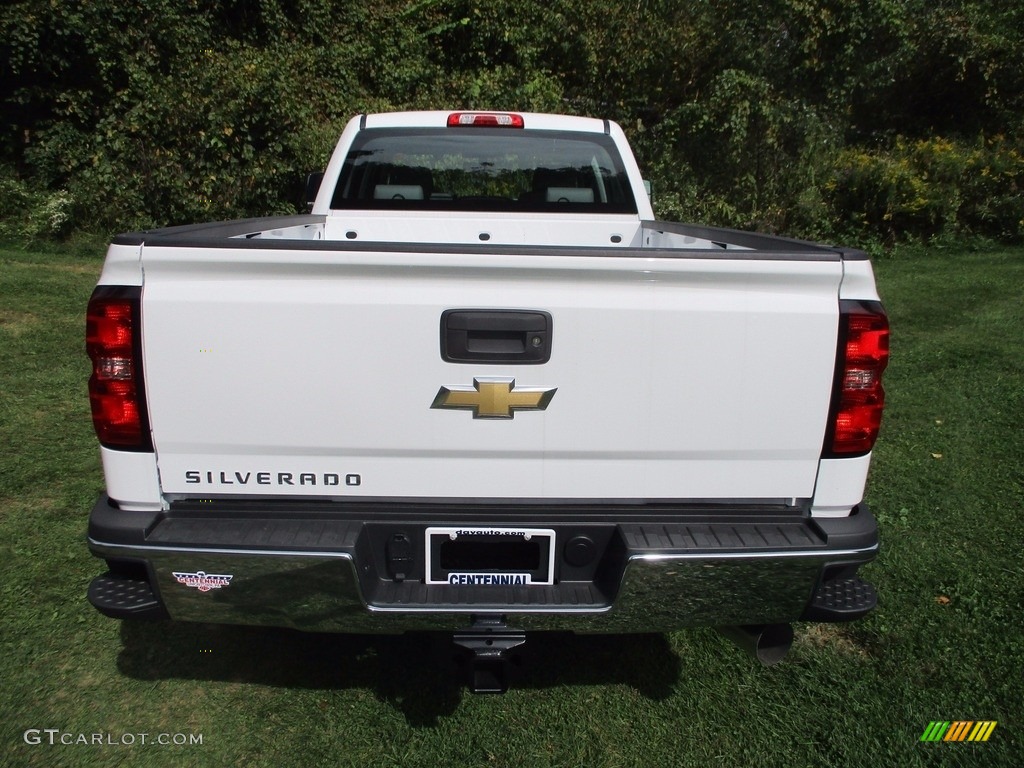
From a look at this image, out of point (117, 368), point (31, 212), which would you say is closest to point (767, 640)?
point (117, 368)

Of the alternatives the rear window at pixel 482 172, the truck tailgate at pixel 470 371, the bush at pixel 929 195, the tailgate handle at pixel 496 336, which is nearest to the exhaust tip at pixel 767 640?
the truck tailgate at pixel 470 371

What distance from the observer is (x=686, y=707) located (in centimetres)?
286

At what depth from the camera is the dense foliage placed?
36.2 feet

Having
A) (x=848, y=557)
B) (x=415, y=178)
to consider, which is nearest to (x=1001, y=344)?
Result: (x=415, y=178)

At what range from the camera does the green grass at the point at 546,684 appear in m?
2.65

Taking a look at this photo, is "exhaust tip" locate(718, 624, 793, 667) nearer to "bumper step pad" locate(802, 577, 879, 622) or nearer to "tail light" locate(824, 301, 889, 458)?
"bumper step pad" locate(802, 577, 879, 622)

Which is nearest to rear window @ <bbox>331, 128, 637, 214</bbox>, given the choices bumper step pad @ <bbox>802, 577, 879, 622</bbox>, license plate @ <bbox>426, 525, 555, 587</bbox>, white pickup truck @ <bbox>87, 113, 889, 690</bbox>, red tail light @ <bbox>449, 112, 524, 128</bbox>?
red tail light @ <bbox>449, 112, 524, 128</bbox>

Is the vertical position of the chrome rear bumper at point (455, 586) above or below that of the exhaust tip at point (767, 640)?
above

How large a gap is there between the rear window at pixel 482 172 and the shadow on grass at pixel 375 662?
2356 mm

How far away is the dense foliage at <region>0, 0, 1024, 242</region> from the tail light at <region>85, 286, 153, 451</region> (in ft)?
30.9

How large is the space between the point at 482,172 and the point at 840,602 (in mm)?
3229

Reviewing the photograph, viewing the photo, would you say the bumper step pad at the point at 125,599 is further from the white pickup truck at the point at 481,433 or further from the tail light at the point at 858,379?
the tail light at the point at 858,379

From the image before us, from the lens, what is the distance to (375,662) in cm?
311

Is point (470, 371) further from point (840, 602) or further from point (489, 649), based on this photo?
point (840, 602)
